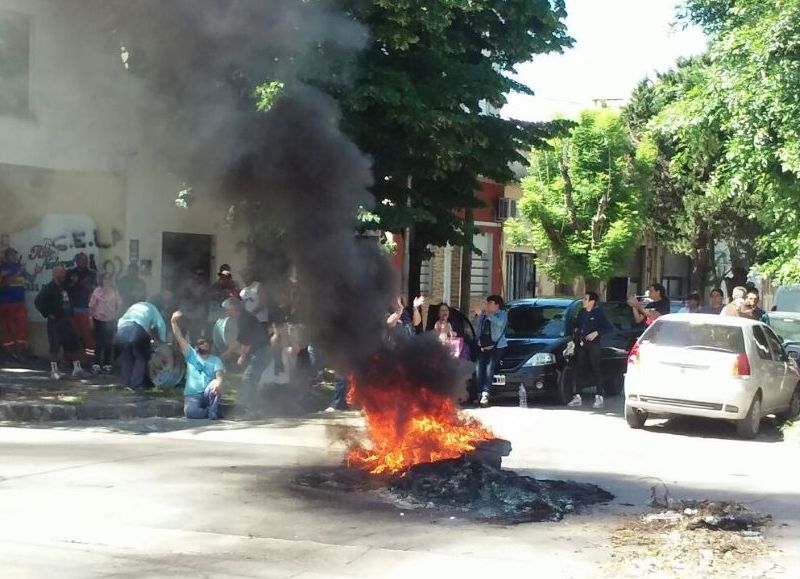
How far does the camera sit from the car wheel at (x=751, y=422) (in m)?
11.9

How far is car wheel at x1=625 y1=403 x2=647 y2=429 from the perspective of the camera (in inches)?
487

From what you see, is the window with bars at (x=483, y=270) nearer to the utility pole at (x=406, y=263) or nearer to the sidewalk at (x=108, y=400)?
the utility pole at (x=406, y=263)

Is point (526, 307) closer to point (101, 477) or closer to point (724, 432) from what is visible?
point (724, 432)

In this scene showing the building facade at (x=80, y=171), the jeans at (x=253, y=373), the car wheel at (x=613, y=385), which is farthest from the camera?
the car wheel at (x=613, y=385)

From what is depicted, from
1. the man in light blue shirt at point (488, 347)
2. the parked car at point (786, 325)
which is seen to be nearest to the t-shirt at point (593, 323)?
the man in light blue shirt at point (488, 347)

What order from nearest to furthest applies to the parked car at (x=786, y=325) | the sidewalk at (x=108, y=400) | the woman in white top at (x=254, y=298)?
the sidewalk at (x=108, y=400) → the woman in white top at (x=254, y=298) → the parked car at (x=786, y=325)

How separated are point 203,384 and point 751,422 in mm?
6458

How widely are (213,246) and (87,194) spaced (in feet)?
7.68

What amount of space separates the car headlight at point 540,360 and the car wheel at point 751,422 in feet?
10.4

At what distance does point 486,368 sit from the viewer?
47.6 ft

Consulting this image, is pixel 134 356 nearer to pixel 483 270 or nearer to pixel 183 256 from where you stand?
pixel 183 256

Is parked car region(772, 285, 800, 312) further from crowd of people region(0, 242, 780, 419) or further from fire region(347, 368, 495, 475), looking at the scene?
fire region(347, 368, 495, 475)

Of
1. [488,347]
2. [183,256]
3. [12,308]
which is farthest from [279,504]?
[183,256]

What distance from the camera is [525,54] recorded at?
15.3 metres
